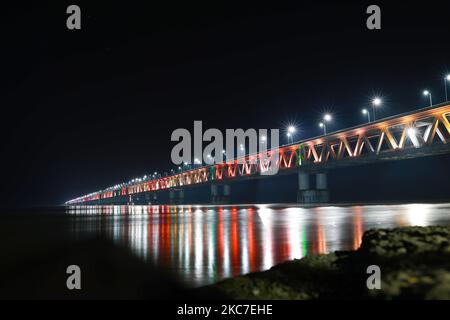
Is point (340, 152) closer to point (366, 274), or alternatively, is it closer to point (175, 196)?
point (366, 274)

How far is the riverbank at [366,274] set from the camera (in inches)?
268

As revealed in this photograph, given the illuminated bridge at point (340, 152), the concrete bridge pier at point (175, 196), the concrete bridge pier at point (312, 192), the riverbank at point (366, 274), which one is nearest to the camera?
the riverbank at point (366, 274)

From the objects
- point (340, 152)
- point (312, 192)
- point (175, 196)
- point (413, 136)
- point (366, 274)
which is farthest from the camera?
point (175, 196)

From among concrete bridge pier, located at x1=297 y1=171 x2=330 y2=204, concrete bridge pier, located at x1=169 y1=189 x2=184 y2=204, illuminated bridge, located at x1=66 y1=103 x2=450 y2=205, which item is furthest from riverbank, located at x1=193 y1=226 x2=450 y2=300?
concrete bridge pier, located at x1=169 y1=189 x2=184 y2=204

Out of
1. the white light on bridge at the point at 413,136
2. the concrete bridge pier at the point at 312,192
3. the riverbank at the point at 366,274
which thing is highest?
the white light on bridge at the point at 413,136

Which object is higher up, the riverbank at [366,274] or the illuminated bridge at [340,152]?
the illuminated bridge at [340,152]

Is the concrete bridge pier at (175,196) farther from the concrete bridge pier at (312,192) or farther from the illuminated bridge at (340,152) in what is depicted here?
A: the concrete bridge pier at (312,192)

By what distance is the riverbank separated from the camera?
680cm

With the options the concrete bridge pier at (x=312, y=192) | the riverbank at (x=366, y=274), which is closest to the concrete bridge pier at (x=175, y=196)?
the concrete bridge pier at (x=312, y=192)

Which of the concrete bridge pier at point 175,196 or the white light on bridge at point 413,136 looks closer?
the white light on bridge at point 413,136

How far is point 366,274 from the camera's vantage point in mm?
8188

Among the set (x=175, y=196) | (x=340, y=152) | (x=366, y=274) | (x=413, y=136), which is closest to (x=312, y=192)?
(x=340, y=152)
